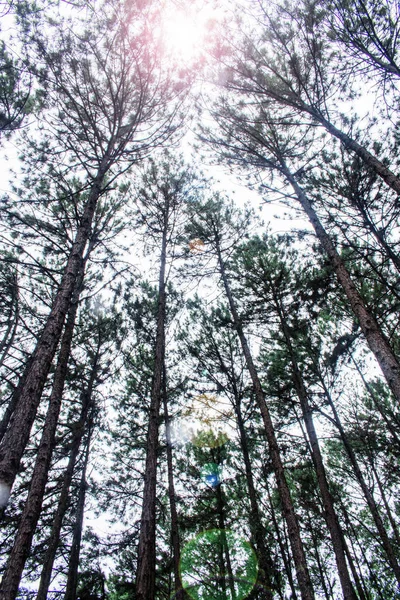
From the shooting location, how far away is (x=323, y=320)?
31.9ft

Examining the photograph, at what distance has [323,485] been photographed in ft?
22.1

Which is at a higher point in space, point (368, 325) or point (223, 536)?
point (368, 325)

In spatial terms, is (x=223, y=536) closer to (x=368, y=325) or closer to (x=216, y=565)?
(x=216, y=565)

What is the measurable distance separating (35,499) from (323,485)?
568 centimetres

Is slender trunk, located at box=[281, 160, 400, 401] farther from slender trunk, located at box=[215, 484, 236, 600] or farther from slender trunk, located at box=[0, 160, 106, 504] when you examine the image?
slender trunk, located at box=[215, 484, 236, 600]

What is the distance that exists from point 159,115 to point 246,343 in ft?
18.7

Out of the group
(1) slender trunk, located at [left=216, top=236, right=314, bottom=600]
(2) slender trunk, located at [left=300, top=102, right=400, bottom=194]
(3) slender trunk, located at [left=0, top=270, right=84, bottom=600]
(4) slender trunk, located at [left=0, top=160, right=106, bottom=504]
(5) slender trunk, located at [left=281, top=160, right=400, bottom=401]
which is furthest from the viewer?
(2) slender trunk, located at [left=300, top=102, right=400, bottom=194]

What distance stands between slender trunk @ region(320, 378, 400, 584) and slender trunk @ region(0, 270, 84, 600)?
6969 millimetres

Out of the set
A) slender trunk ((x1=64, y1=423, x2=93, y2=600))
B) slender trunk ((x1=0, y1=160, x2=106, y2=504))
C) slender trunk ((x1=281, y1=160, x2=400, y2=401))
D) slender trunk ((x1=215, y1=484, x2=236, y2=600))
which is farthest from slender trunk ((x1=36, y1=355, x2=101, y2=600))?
slender trunk ((x1=281, y1=160, x2=400, y2=401))

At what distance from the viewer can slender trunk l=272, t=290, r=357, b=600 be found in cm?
602

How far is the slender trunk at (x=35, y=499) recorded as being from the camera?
8.68 feet

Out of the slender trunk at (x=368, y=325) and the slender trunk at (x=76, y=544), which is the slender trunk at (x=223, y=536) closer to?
the slender trunk at (x=76, y=544)

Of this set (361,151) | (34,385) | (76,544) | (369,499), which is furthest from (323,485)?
(361,151)

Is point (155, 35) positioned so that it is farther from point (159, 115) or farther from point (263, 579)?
point (263, 579)
